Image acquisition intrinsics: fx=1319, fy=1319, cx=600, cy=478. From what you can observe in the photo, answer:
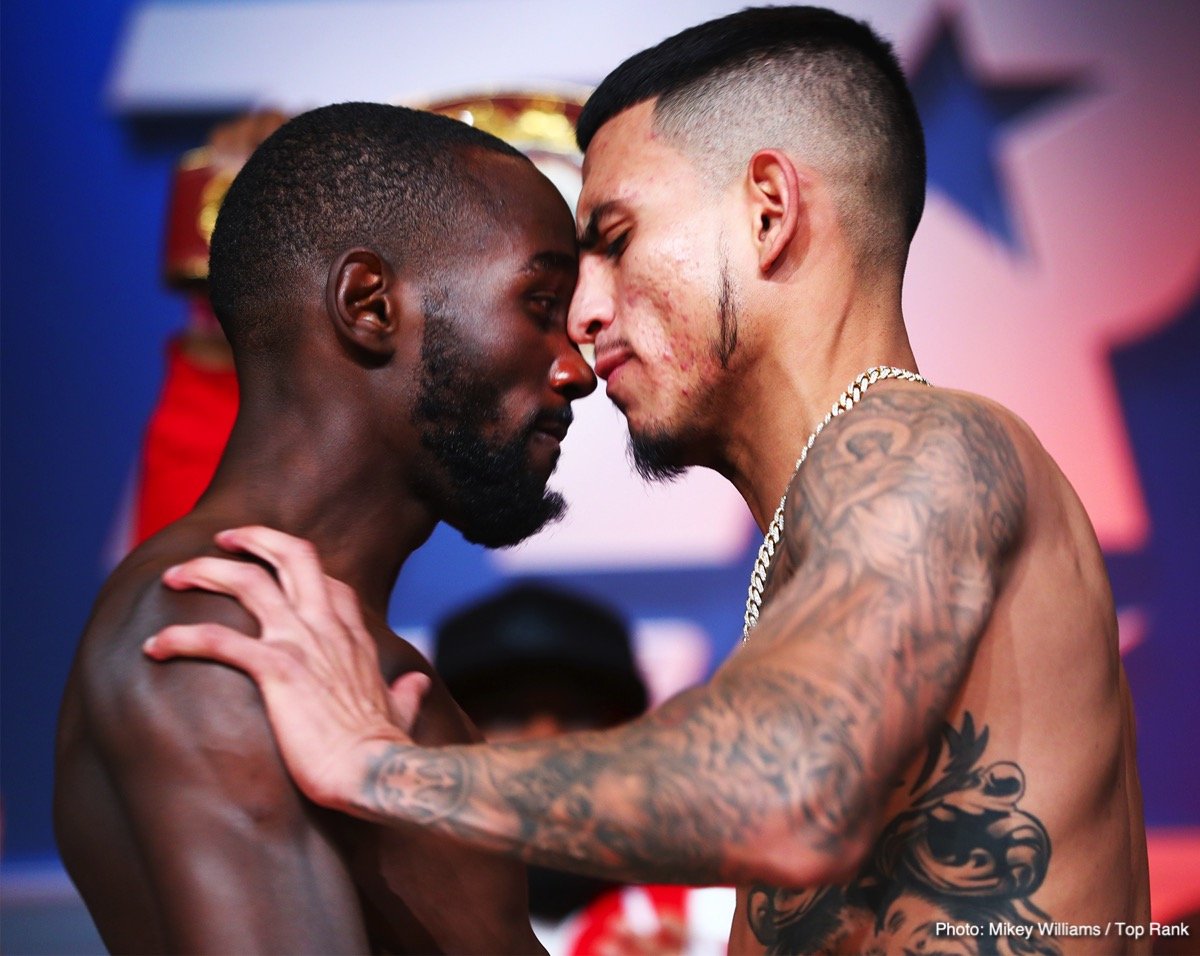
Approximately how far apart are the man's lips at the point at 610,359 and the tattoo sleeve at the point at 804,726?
58 centimetres

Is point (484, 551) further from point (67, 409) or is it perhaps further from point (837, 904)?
point (837, 904)

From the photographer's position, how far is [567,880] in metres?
3.41

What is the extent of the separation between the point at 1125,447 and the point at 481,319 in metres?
2.13

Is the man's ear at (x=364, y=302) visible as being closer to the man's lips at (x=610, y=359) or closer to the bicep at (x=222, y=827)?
the man's lips at (x=610, y=359)

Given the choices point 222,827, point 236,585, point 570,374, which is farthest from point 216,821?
point 570,374

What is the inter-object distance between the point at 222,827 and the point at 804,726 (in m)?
0.61

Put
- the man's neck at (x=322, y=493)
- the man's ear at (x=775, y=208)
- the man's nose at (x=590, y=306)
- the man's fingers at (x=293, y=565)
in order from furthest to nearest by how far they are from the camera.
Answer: the man's nose at (x=590, y=306), the man's ear at (x=775, y=208), the man's neck at (x=322, y=493), the man's fingers at (x=293, y=565)

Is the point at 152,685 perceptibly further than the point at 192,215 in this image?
No

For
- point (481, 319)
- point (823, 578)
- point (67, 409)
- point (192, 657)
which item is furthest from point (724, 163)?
point (67, 409)

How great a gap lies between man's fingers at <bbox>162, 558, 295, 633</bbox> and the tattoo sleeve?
0.25 meters

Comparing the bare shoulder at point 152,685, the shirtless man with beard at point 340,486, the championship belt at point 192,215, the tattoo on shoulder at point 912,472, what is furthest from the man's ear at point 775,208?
the championship belt at point 192,215

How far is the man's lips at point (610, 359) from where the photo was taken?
6.41 feet

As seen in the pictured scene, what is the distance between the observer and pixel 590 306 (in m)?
1.94

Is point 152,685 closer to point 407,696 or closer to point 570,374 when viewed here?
point 407,696
